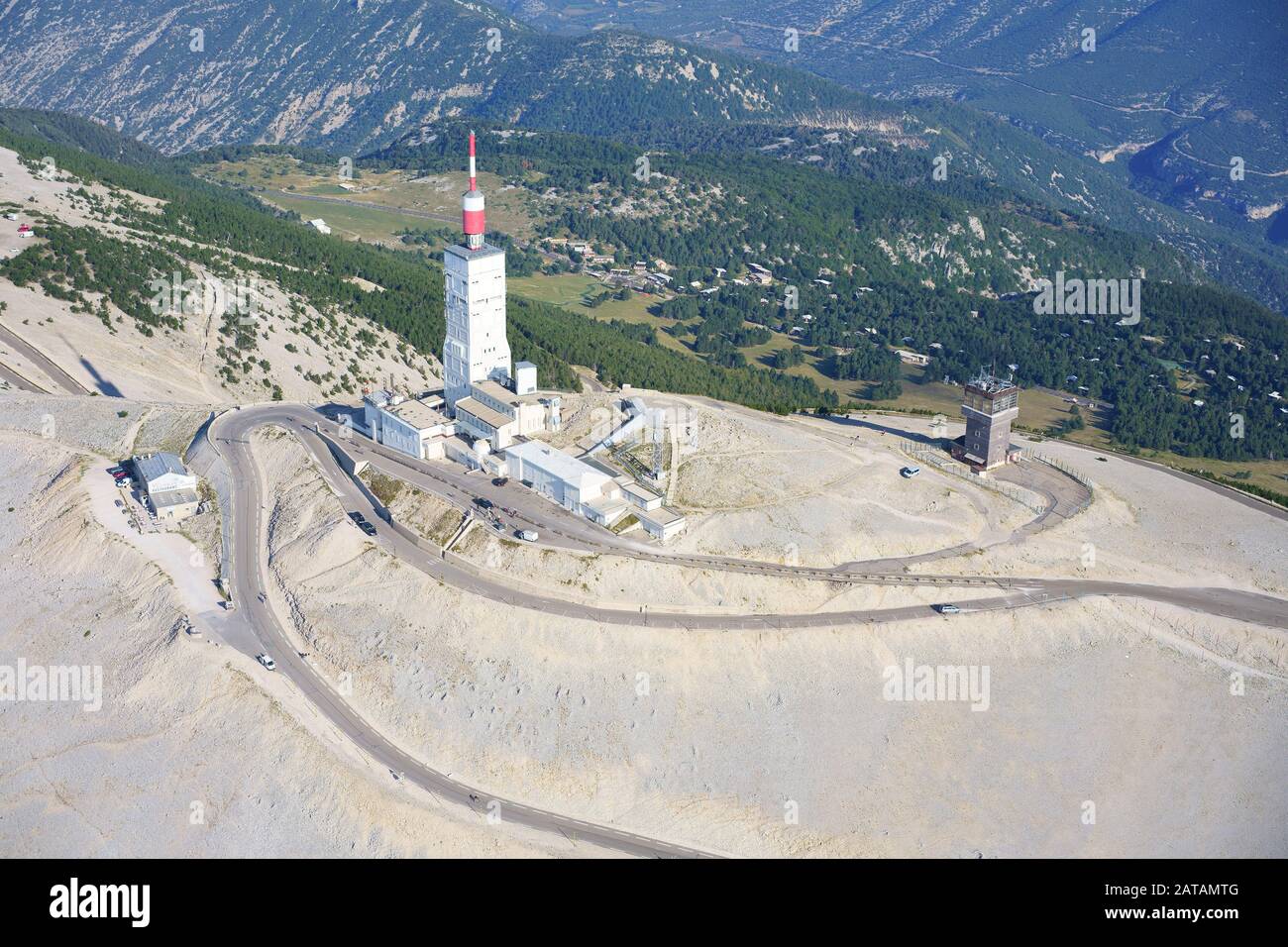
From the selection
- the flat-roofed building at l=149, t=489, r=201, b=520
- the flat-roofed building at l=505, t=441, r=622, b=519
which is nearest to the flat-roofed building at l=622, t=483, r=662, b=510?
the flat-roofed building at l=505, t=441, r=622, b=519

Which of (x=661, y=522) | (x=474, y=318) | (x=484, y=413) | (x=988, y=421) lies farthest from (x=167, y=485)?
(x=988, y=421)

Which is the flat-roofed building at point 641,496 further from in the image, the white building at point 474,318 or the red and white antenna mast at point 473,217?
the red and white antenna mast at point 473,217

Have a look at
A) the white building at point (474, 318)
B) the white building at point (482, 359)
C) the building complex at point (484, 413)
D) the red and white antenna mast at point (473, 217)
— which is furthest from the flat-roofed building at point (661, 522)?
the red and white antenna mast at point (473, 217)

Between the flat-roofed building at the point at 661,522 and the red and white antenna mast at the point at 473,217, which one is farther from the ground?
the red and white antenna mast at the point at 473,217

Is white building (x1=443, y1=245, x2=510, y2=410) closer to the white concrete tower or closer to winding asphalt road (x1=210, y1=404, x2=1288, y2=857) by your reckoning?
the white concrete tower

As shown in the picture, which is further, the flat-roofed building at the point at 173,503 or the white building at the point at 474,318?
the white building at the point at 474,318

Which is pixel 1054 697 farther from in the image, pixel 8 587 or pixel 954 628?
pixel 8 587

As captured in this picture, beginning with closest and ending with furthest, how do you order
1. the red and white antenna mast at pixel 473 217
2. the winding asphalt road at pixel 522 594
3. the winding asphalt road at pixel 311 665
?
1. the winding asphalt road at pixel 311 665
2. the winding asphalt road at pixel 522 594
3. the red and white antenna mast at pixel 473 217

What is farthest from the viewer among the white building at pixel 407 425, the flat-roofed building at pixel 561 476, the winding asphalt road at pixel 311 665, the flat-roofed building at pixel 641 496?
A: the white building at pixel 407 425

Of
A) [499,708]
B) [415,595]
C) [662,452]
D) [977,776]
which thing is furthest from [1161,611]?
[415,595]
